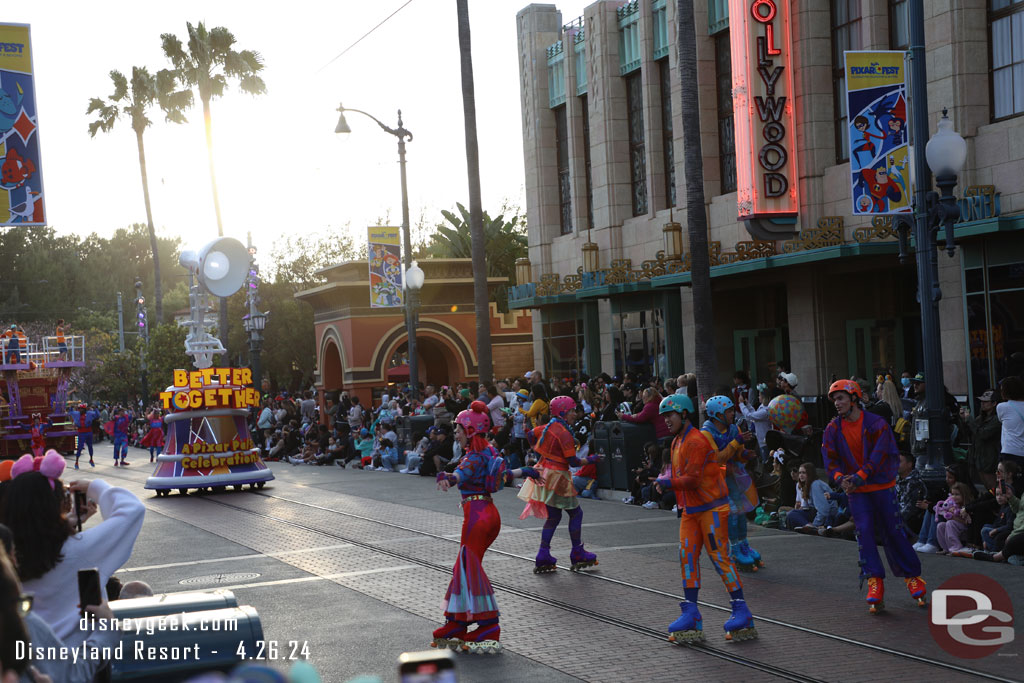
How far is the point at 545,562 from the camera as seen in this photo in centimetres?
1253

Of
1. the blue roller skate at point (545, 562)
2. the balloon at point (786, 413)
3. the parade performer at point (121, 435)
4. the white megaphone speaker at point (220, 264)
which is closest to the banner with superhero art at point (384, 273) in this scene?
the white megaphone speaker at point (220, 264)

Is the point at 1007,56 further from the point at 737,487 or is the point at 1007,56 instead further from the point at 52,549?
the point at 52,549

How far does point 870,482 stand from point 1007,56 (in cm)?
1208

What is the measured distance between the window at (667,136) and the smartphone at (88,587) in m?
25.1

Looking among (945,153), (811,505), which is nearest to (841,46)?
(945,153)

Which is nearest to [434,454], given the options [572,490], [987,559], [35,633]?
[572,490]

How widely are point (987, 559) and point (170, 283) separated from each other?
327 feet

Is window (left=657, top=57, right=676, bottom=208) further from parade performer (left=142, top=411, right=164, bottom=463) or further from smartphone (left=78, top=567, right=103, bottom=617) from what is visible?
smartphone (left=78, top=567, right=103, bottom=617)

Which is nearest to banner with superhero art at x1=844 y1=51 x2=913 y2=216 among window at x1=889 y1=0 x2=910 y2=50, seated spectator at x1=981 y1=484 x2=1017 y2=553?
window at x1=889 y1=0 x2=910 y2=50

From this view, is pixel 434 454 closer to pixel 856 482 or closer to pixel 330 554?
pixel 330 554

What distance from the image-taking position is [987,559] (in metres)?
11.9

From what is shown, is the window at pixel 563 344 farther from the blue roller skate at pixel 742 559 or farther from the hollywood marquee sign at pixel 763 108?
the blue roller skate at pixel 742 559

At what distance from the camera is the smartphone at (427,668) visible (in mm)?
2594

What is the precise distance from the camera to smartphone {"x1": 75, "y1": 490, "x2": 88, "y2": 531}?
608cm
